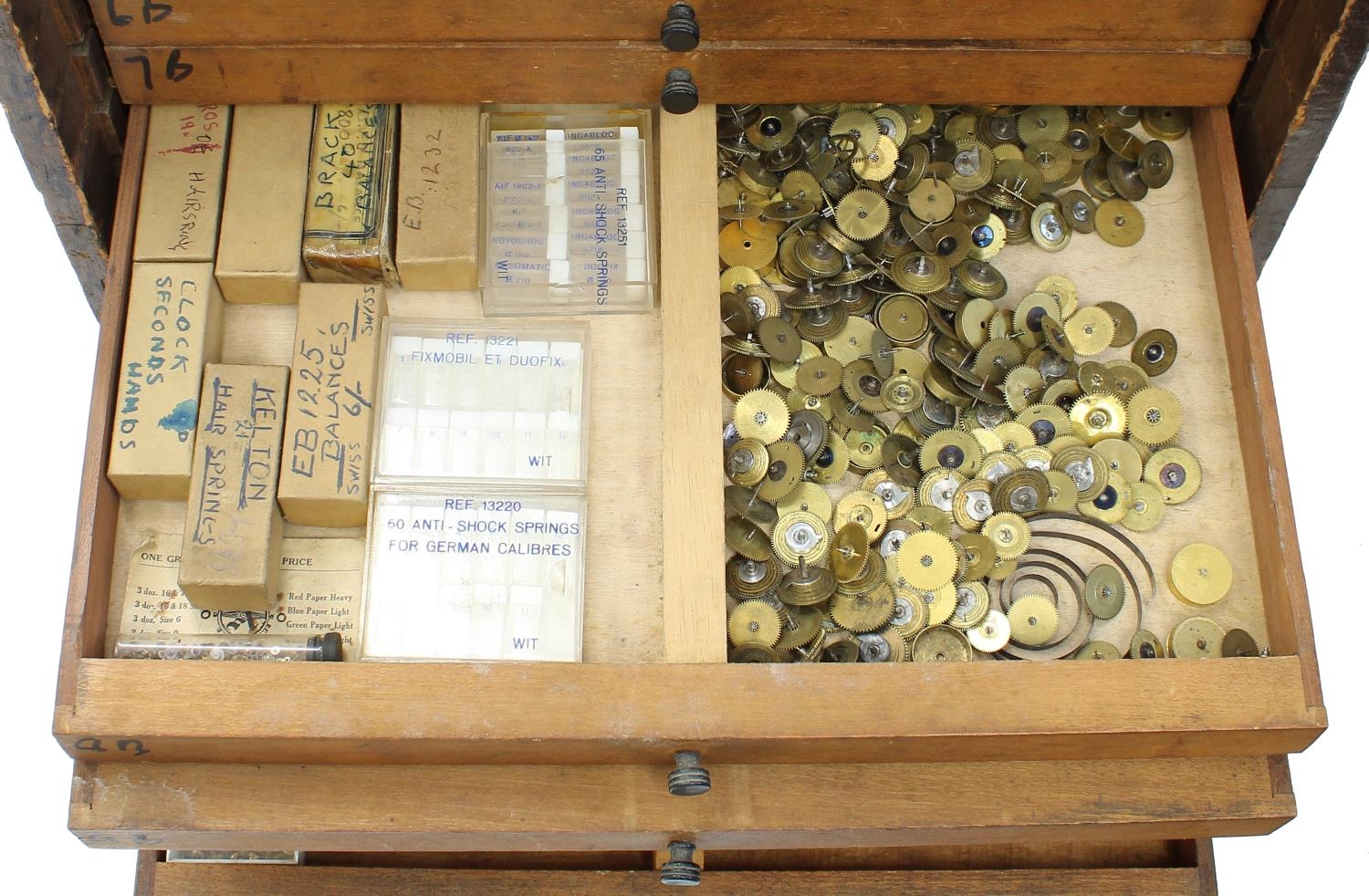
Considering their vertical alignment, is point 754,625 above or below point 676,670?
above

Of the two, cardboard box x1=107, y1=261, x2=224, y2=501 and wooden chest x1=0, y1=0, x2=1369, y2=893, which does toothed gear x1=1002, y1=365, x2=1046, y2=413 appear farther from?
cardboard box x1=107, y1=261, x2=224, y2=501

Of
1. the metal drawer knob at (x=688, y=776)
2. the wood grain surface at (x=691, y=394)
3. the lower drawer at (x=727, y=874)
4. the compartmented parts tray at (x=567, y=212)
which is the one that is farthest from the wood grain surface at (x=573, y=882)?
the compartmented parts tray at (x=567, y=212)

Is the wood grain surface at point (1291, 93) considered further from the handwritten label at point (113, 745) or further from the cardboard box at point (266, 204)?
the handwritten label at point (113, 745)

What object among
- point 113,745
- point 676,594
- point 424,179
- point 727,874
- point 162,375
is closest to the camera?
point 113,745

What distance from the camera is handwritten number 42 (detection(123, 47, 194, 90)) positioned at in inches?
129

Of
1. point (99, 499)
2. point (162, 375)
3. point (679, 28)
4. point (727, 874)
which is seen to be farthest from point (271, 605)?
point (679, 28)

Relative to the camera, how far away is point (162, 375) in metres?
3.13

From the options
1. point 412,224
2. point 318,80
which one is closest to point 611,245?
point 412,224

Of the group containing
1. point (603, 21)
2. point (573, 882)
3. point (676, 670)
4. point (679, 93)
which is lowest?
point (573, 882)

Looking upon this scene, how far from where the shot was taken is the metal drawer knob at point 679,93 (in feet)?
10.7

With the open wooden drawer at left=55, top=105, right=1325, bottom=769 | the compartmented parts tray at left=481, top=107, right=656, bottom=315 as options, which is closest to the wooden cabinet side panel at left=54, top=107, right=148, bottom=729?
the open wooden drawer at left=55, top=105, right=1325, bottom=769

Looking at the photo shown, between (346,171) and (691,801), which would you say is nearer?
(691,801)

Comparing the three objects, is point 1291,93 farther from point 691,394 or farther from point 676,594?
point 676,594

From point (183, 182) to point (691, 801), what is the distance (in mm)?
1692
